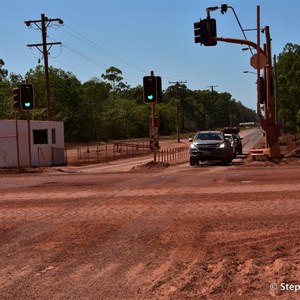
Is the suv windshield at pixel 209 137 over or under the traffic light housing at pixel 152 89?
under

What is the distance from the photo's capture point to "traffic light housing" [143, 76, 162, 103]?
2167 centimetres

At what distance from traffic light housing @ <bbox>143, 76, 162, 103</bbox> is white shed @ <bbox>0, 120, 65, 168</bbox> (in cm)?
1119

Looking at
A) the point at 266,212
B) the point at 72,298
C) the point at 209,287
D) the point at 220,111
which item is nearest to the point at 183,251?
the point at 209,287

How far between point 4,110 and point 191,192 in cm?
6867

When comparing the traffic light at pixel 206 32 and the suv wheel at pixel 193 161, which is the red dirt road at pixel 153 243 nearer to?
the traffic light at pixel 206 32

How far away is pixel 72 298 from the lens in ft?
17.1

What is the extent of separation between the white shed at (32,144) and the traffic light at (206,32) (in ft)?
46.8

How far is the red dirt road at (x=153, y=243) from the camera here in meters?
5.46

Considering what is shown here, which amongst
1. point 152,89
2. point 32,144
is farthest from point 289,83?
point 152,89

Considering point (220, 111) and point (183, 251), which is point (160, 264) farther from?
point (220, 111)

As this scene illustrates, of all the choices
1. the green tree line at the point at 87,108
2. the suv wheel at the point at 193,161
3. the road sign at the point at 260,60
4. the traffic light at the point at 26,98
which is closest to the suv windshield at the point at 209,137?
the suv wheel at the point at 193,161

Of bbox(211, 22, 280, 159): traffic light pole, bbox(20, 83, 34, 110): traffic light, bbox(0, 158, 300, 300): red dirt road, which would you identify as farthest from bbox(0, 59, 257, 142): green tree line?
bbox(0, 158, 300, 300): red dirt road

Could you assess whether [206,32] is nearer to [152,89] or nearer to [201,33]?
[201,33]

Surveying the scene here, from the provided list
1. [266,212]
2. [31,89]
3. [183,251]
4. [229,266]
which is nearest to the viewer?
[229,266]
